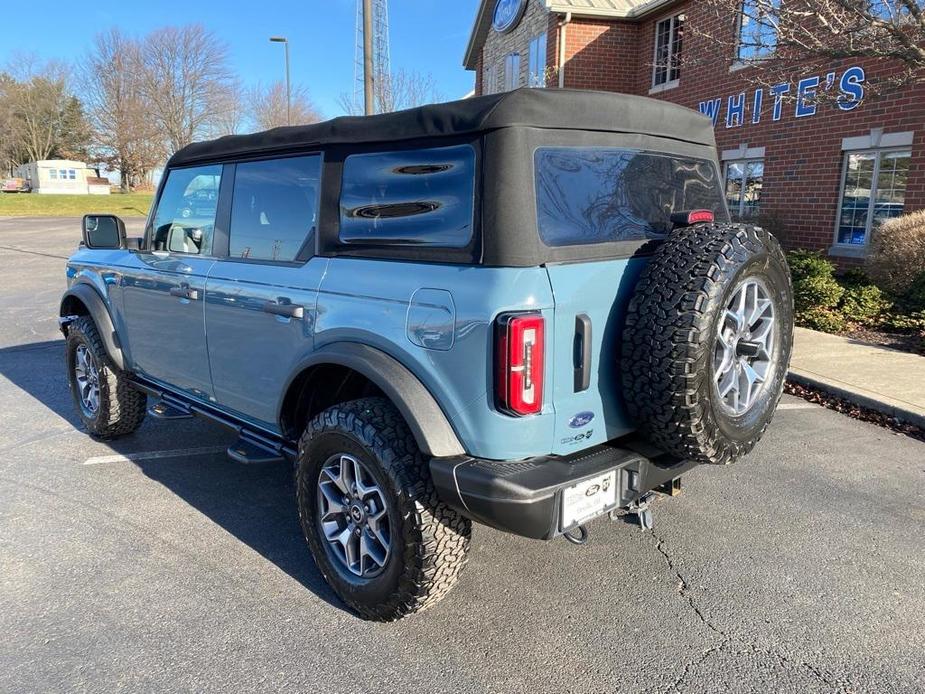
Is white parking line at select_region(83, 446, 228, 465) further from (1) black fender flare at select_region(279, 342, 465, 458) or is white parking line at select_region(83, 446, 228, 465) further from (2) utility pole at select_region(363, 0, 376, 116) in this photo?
(2) utility pole at select_region(363, 0, 376, 116)

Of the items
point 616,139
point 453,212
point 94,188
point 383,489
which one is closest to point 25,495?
point 383,489

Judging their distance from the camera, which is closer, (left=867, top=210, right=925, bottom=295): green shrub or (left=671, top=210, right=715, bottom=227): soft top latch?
(left=671, top=210, right=715, bottom=227): soft top latch

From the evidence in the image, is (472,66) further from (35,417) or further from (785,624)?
(785,624)

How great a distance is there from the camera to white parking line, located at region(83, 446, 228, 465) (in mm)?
4699

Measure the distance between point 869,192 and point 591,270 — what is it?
9378 millimetres

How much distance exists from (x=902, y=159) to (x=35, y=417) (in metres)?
10.6

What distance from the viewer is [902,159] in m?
9.58

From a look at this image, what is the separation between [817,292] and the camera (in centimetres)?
834

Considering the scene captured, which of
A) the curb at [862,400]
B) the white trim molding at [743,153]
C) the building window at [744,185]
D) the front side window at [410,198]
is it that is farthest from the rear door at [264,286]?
the white trim molding at [743,153]

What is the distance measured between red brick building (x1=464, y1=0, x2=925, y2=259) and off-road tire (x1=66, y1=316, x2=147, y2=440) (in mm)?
6447

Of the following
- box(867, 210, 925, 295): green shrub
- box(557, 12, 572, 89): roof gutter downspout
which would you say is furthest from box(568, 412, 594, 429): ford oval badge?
box(557, 12, 572, 89): roof gutter downspout

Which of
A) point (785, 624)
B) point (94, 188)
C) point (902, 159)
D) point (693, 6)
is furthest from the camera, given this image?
point (94, 188)

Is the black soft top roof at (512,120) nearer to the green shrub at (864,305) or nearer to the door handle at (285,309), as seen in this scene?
the door handle at (285,309)

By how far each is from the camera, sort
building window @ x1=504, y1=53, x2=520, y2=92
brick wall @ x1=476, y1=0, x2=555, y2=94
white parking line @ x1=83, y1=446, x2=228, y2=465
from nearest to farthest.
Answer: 1. white parking line @ x1=83, y1=446, x2=228, y2=465
2. brick wall @ x1=476, y1=0, x2=555, y2=94
3. building window @ x1=504, y1=53, x2=520, y2=92
